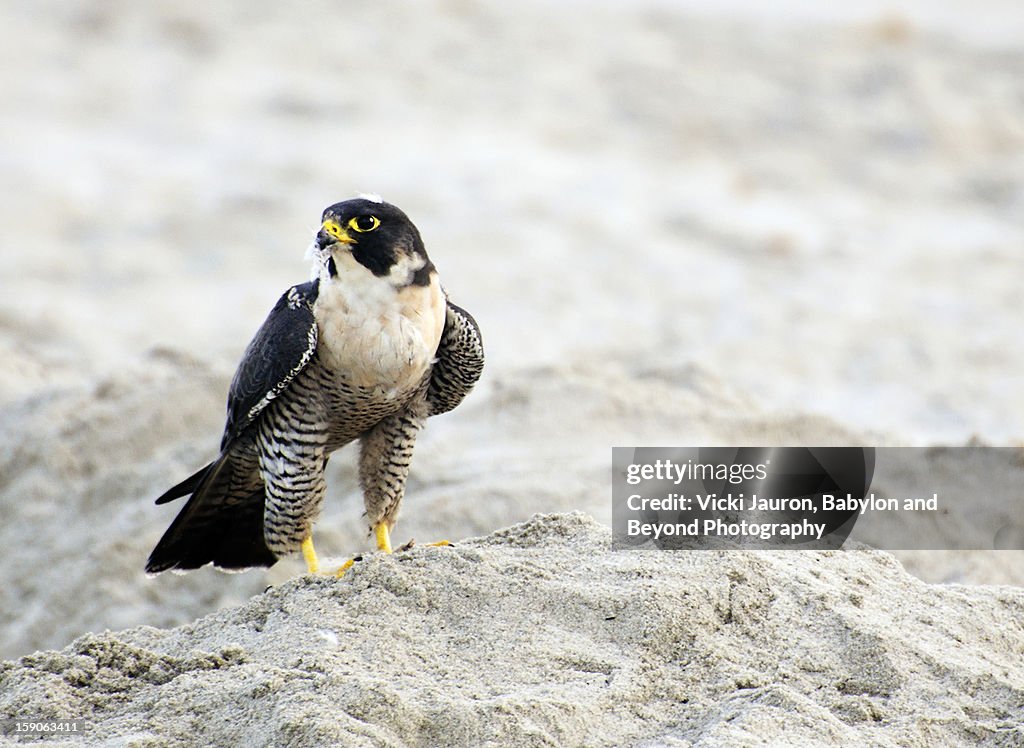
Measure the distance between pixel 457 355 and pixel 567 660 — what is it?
132cm

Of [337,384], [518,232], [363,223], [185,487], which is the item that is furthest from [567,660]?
[518,232]

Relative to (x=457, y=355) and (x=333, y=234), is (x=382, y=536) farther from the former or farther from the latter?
(x=333, y=234)

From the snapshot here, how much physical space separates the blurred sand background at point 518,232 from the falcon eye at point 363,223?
895mm

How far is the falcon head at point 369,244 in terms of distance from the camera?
4.08 meters

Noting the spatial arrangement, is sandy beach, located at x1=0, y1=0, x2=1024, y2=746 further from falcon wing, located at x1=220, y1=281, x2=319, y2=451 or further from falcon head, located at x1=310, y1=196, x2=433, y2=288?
falcon head, located at x1=310, y1=196, x2=433, y2=288

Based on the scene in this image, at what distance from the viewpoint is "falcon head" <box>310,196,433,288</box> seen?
4078 mm

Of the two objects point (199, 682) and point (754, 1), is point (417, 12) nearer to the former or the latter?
point (754, 1)

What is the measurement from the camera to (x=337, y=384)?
4.16 m

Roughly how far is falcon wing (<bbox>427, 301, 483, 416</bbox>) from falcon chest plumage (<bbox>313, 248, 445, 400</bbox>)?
247 mm

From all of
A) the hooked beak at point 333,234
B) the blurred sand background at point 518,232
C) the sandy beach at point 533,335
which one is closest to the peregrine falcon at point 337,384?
the hooked beak at point 333,234

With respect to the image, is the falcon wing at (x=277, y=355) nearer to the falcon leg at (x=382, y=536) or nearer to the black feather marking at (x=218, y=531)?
the black feather marking at (x=218, y=531)

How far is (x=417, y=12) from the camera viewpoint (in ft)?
44.7

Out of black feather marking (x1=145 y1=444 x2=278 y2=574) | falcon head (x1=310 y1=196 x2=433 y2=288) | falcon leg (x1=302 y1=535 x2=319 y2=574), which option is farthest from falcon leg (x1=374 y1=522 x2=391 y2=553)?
falcon head (x1=310 y1=196 x2=433 y2=288)

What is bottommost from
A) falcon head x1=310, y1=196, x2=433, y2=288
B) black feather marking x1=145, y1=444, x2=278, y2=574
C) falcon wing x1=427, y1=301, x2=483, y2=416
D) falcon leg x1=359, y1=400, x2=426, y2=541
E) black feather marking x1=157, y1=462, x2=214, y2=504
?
black feather marking x1=145, y1=444, x2=278, y2=574
